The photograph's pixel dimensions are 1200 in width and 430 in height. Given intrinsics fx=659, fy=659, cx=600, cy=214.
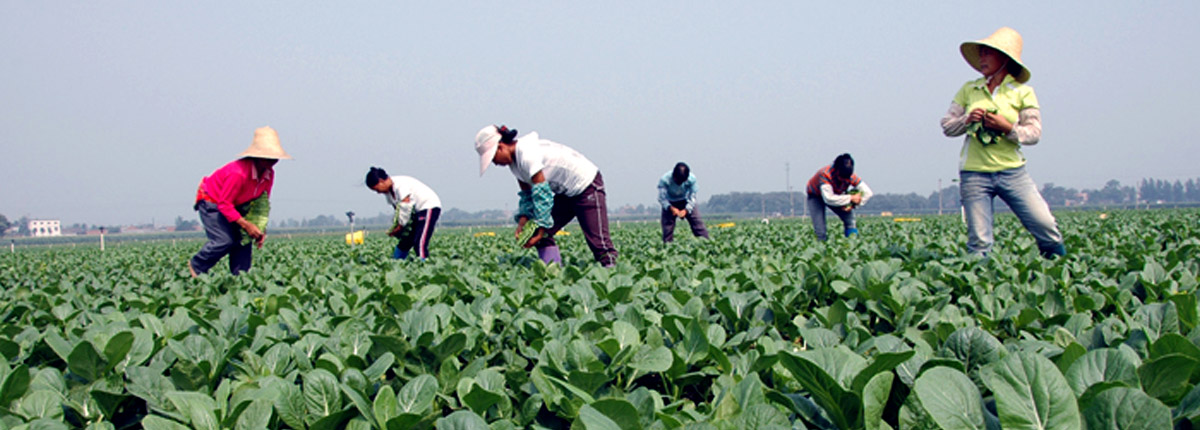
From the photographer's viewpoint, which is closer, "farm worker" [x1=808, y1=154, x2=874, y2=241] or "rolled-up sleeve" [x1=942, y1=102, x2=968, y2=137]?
"rolled-up sleeve" [x1=942, y1=102, x2=968, y2=137]

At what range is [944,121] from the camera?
188 inches

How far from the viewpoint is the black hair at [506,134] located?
5270mm

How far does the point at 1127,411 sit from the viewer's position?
868 millimetres

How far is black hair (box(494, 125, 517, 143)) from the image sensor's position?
5270mm

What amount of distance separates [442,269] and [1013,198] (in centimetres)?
394

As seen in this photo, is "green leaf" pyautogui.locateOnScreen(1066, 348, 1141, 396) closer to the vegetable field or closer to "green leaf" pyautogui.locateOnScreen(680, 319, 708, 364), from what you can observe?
the vegetable field

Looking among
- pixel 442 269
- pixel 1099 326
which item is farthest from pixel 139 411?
pixel 442 269

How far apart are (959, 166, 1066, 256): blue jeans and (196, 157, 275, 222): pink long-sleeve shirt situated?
584cm

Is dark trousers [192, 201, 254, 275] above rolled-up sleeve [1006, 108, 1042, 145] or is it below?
below

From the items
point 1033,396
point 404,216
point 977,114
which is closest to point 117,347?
point 1033,396

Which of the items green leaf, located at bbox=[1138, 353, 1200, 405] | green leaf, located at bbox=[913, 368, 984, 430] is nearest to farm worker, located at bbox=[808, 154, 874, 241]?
green leaf, located at bbox=[1138, 353, 1200, 405]

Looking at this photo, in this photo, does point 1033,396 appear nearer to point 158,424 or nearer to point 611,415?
point 611,415

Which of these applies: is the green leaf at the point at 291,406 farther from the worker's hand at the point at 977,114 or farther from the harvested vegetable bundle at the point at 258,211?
the harvested vegetable bundle at the point at 258,211

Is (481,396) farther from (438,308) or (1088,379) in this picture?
(1088,379)
